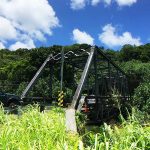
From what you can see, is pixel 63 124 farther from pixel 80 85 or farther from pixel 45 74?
pixel 45 74

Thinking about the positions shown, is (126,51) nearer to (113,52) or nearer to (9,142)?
(113,52)

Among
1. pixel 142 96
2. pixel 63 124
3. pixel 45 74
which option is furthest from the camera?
pixel 45 74

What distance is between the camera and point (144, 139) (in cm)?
502

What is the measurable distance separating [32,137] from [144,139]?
1762mm

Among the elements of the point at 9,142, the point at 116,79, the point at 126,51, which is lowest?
the point at 9,142

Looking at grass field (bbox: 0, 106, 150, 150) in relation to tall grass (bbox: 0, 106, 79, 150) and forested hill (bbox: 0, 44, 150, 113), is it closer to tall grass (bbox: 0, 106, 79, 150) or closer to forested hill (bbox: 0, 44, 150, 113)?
tall grass (bbox: 0, 106, 79, 150)

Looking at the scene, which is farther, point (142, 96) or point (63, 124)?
point (142, 96)

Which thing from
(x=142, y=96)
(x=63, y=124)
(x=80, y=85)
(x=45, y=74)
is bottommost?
(x=63, y=124)

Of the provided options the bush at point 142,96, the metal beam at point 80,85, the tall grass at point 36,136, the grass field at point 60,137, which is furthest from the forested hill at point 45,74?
the grass field at point 60,137

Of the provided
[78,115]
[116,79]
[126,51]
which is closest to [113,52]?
[126,51]

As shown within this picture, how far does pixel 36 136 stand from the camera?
595 cm

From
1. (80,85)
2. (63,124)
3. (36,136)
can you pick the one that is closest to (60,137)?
(36,136)

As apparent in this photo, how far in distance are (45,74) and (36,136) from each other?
23476 millimetres

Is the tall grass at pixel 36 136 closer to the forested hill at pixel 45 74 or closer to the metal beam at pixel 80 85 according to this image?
the metal beam at pixel 80 85
